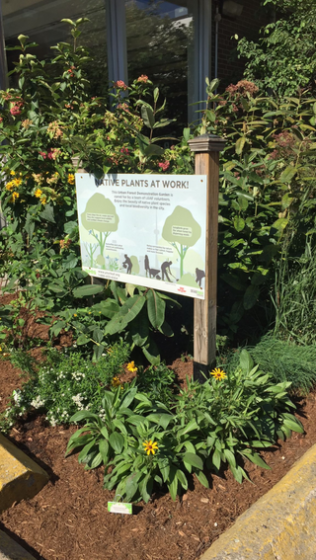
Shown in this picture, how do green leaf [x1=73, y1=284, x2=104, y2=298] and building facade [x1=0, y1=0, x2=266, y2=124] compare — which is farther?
building facade [x1=0, y1=0, x2=266, y2=124]

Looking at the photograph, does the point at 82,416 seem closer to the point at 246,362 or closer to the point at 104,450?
the point at 104,450

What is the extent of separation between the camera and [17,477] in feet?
6.49

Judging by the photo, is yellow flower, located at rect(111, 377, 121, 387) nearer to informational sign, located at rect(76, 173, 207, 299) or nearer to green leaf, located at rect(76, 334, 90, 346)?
green leaf, located at rect(76, 334, 90, 346)

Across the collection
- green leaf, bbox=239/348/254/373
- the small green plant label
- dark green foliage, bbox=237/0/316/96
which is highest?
dark green foliage, bbox=237/0/316/96

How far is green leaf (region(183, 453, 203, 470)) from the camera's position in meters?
1.96

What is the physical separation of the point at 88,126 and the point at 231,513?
2.54 meters

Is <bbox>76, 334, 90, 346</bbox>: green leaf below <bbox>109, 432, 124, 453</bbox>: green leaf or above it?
above

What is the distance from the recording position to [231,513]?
1924 mm

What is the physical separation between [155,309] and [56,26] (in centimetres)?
600

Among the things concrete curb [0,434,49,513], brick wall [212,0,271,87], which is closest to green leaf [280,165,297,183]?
concrete curb [0,434,49,513]

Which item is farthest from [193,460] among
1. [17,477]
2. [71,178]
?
[71,178]

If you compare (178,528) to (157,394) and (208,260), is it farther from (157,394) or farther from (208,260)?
(208,260)

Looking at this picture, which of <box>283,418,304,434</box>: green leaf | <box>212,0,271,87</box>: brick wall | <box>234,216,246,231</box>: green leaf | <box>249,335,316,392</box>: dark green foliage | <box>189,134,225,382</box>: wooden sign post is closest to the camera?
<box>189,134,225,382</box>: wooden sign post

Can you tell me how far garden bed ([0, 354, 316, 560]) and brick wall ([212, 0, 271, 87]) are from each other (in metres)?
6.84
